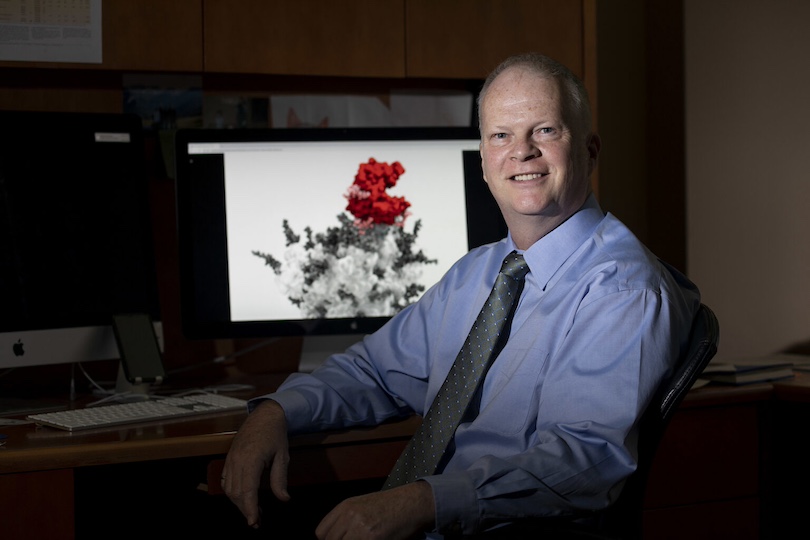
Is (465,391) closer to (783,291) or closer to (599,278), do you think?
(599,278)

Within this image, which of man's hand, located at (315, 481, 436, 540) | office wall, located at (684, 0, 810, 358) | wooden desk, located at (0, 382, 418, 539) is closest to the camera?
man's hand, located at (315, 481, 436, 540)

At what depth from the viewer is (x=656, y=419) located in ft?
3.70

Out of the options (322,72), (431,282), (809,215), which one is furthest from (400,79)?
(809,215)

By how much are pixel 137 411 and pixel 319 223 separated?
0.64 metres

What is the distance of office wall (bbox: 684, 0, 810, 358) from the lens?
2596 millimetres

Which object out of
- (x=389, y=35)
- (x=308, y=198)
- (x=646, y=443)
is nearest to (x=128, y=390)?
(x=308, y=198)

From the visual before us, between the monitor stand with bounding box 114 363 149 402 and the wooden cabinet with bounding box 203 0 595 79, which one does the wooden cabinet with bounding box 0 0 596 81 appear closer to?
the wooden cabinet with bounding box 203 0 595 79

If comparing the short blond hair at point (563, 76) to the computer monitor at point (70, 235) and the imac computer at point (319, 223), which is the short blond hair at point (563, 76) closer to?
the imac computer at point (319, 223)

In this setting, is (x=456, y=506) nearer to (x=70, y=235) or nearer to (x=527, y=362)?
(x=527, y=362)

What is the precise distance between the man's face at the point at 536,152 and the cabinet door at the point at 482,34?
2.34 ft

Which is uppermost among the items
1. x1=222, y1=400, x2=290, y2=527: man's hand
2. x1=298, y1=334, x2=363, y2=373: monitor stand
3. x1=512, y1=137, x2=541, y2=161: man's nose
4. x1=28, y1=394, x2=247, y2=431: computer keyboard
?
x1=512, y1=137, x2=541, y2=161: man's nose

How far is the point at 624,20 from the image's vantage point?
2.70 meters

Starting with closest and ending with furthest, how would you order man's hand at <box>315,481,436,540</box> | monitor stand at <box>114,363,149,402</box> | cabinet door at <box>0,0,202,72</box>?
man's hand at <box>315,481,436,540</box> < monitor stand at <box>114,363,149,402</box> < cabinet door at <box>0,0,202,72</box>

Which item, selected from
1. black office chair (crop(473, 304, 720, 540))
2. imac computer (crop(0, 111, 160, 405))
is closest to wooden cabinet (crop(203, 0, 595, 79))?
imac computer (crop(0, 111, 160, 405))
